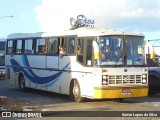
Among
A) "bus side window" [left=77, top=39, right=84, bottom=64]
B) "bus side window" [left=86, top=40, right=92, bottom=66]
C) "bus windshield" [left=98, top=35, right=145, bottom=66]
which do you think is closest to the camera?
"bus windshield" [left=98, top=35, right=145, bottom=66]

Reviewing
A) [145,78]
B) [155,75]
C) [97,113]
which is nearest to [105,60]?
[145,78]

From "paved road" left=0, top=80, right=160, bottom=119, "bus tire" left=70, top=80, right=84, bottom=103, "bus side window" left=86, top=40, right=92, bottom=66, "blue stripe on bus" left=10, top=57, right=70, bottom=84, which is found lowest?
"paved road" left=0, top=80, right=160, bottom=119

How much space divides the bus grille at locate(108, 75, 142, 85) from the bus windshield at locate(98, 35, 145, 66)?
52 centimetres

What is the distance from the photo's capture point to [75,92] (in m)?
20.2

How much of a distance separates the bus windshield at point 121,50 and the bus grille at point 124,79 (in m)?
0.52

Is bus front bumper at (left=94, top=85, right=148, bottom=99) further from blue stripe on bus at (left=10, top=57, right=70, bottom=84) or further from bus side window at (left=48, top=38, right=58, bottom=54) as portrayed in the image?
bus side window at (left=48, top=38, right=58, bottom=54)

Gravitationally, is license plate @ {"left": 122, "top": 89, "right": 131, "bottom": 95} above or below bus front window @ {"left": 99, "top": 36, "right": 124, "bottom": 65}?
below

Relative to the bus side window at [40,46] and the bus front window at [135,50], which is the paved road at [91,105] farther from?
the bus side window at [40,46]

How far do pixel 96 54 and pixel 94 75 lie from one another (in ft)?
2.91

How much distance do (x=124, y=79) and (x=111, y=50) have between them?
1.27 metres

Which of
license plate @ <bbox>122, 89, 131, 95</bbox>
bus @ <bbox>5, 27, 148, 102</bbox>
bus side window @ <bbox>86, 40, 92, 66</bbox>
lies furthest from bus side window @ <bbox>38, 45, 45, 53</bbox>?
license plate @ <bbox>122, 89, 131, 95</bbox>

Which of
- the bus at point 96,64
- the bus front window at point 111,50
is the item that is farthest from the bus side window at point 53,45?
the bus front window at point 111,50

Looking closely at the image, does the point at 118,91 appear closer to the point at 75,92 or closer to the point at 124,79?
the point at 124,79

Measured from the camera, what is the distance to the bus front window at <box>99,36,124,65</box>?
61.3ft
